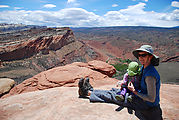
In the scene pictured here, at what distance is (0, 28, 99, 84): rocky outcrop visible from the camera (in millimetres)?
33562

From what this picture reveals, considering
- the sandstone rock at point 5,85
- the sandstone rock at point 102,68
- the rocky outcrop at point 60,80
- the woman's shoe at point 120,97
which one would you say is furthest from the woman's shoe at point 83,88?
the sandstone rock at point 5,85

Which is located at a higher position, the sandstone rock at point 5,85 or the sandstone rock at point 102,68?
the sandstone rock at point 102,68

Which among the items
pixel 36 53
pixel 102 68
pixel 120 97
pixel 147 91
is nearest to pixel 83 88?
pixel 120 97

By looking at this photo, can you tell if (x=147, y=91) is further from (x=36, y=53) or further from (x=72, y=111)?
(x=36, y=53)

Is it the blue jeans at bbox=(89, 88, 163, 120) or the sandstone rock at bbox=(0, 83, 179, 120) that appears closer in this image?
the blue jeans at bbox=(89, 88, 163, 120)

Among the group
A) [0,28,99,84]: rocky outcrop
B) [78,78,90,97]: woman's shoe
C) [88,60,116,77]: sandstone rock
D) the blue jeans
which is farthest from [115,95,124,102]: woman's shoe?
[0,28,99,84]: rocky outcrop

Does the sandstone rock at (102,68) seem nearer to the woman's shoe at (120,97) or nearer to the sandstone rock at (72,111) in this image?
the sandstone rock at (72,111)

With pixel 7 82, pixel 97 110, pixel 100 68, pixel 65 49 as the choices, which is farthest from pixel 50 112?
pixel 65 49

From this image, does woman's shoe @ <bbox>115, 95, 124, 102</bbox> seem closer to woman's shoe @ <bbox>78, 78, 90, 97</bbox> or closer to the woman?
the woman

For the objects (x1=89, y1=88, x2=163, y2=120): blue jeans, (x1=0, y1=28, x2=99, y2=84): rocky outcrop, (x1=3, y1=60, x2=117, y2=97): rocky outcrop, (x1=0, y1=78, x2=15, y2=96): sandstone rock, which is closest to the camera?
(x1=89, y1=88, x2=163, y2=120): blue jeans

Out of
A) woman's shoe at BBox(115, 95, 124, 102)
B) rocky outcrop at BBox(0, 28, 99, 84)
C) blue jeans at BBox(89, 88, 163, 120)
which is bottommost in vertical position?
rocky outcrop at BBox(0, 28, 99, 84)

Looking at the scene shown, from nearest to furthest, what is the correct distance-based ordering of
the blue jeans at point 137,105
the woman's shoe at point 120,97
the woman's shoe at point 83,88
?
the blue jeans at point 137,105 → the woman's shoe at point 120,97 → the woman's shoe at point 83,88

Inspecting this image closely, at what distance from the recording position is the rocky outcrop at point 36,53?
33562 millimetres

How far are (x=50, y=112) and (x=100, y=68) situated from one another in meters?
6.81
